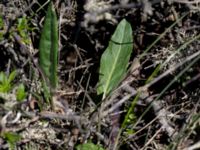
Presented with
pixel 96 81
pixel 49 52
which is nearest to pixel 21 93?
pixel 49 52

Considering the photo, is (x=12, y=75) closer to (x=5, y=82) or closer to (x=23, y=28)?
(x=5, y=82)

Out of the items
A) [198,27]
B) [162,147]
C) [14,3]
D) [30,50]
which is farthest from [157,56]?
[14,3]

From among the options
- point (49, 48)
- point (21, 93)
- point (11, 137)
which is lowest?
point (11, 137)

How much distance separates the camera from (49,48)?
1.50 m

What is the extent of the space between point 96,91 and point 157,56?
0.89ft

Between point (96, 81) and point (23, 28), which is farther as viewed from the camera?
point (96, 81)

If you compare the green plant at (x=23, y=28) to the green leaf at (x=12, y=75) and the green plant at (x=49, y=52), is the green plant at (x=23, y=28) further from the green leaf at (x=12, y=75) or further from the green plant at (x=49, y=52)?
the green leaf at (x=12, y=75)

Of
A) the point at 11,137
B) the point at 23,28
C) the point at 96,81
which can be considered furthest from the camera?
the point at 96,81

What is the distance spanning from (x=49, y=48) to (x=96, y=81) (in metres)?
0.24

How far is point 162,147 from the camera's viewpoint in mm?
1476

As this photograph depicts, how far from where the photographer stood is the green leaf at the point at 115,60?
59.9 inches

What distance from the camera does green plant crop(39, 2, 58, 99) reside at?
1461mm

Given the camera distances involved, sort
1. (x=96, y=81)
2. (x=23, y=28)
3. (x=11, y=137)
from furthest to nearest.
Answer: (x=96, y=81), (x=23, y=28), (x=11, y=137)

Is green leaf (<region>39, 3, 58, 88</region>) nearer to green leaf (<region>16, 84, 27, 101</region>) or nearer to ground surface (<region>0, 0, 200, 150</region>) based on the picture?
ground surface (<region>0, 0, 200, 150</region>)
